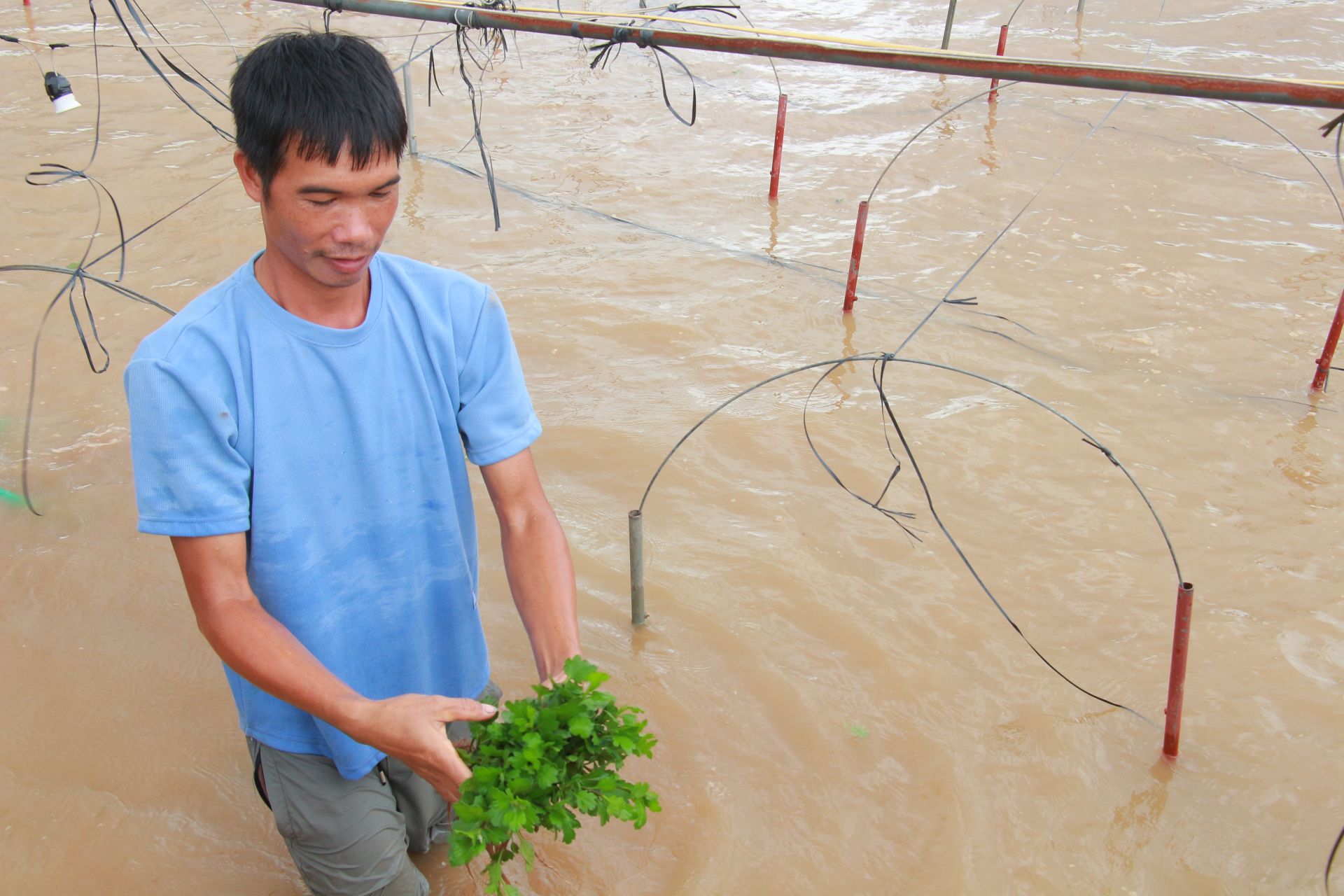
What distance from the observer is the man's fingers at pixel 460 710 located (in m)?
1.66

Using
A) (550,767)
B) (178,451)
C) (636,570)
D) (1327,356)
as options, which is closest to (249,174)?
(178,451)

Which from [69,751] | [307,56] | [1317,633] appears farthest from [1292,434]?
[69,751]

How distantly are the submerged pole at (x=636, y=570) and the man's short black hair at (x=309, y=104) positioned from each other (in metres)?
1.51

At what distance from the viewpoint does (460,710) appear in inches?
66.2

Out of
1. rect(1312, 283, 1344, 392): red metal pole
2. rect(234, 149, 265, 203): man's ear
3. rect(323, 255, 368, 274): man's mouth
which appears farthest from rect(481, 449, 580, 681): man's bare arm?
rect(1312, 283, 1344, 392): red metal pole

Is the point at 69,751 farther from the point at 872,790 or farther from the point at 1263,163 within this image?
the point at 1263,163

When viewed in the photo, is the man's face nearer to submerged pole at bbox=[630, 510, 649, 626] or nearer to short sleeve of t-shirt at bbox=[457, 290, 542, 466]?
short sleeve of t-shirt at bbox=[457, 290, 542, 466]

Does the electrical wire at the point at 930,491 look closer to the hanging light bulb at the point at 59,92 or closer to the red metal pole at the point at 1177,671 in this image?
the red metal pole at the point at 1177,671

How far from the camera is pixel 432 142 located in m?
7.24

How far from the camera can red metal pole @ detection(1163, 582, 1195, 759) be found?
2.51 meters

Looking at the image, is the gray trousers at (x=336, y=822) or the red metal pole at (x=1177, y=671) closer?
the gray trousers at (x=336, y=822)

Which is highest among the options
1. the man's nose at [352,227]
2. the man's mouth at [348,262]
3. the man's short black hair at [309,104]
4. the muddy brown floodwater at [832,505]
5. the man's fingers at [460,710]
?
the man's short black hair at [309,104]

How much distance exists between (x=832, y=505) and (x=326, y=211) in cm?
244

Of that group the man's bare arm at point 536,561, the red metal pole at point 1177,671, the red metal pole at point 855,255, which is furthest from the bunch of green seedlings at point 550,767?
the red metal pole at point 855,255
